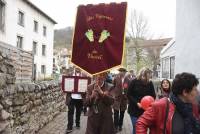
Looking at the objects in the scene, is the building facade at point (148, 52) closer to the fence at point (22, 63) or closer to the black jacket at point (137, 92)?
the fence at point (22, 63)

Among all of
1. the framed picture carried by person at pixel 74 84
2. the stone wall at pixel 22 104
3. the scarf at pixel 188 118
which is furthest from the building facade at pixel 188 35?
the scarf at pixel 188 118

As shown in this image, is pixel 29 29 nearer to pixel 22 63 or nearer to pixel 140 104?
pixel 22 63

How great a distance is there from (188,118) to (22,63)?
662 centimetres

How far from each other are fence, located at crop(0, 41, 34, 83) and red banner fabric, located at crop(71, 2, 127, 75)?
5.44 feet

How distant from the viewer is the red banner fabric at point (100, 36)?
702 cm

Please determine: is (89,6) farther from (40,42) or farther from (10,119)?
(40,42)

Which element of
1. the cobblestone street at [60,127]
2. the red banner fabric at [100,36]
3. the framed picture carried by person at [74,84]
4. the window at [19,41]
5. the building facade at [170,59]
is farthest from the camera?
the window at [19,41]

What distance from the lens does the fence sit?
8664 mm

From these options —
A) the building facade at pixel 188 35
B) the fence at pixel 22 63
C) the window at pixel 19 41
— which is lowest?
the fence at pixel 22 63

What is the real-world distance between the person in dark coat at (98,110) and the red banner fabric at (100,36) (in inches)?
14.7

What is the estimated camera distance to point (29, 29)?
4338cm

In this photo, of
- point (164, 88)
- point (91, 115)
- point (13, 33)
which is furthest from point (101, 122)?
point (13, 33)

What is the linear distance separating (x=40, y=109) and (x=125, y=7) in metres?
4.83

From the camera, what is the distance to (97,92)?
22.4ft
